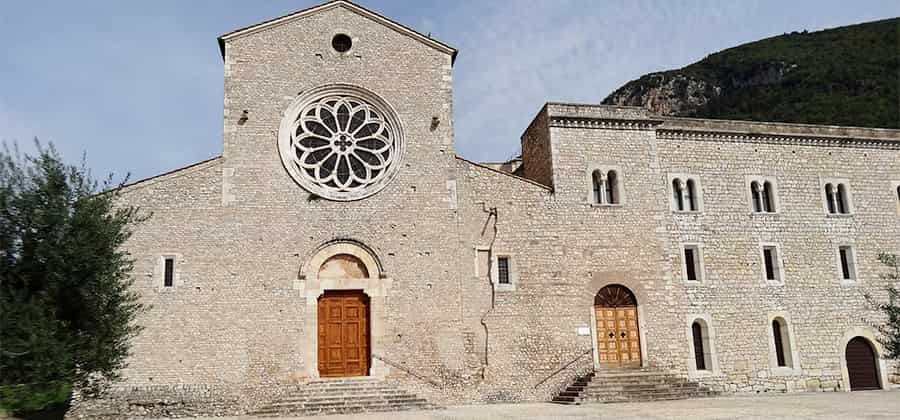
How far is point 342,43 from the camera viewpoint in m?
20.9

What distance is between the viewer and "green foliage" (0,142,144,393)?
11703 mm

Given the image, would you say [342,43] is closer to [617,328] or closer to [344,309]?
[344,309]

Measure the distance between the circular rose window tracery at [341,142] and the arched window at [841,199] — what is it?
49.4ft

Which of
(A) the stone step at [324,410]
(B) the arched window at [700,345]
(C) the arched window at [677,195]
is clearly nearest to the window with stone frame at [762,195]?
(C) the arched window at [677,195]

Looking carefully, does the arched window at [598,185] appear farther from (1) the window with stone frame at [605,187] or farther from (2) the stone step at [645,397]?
(2) the stone step at [645,397]

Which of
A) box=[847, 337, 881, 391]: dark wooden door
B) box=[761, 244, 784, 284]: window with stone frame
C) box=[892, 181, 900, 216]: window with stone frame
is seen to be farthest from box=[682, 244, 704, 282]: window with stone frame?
box=[892, 181, 900, 216]: window with stone frame

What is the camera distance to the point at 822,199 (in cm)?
2303

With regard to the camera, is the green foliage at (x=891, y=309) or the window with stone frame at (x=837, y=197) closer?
the green foliage at (x=891, y=309)

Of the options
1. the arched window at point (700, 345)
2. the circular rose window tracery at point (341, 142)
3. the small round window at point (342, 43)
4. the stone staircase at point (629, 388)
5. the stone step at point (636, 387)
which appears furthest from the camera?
the arched window at point (700, 345)

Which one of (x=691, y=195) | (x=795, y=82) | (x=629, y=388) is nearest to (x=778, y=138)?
(x=691, y=195)

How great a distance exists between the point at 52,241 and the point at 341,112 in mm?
9595

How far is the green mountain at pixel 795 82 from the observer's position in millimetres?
48812

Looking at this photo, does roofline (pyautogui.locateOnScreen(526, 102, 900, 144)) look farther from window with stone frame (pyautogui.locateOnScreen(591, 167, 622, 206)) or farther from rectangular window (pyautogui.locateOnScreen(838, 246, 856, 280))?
rectangular window (pyautogui.locateOnScreen(838, 246, 856, 280))

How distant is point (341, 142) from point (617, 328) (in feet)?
32.3
